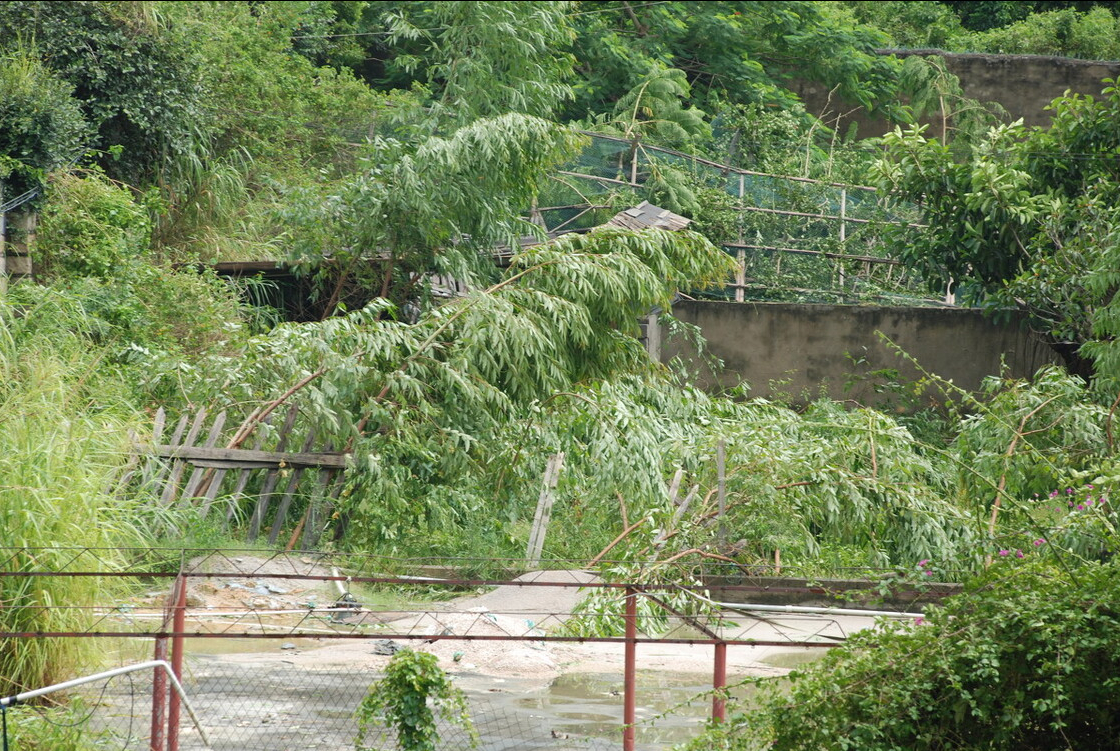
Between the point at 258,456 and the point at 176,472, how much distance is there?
0.59 meters

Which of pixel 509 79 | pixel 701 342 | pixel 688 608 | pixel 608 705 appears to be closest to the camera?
pixel 608 705

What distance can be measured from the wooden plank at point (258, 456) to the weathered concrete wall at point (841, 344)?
205 inches

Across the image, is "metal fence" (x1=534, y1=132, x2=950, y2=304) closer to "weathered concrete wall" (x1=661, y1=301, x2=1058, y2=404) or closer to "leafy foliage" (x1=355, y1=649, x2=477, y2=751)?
"weathered concrete wall" (x1=661, y1=301, x2=1058, y2=404)

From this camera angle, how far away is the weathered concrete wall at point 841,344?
12242 millimetres

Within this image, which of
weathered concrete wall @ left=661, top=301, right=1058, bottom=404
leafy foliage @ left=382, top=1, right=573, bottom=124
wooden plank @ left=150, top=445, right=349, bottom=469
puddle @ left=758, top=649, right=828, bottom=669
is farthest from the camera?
weathered concrete wall @ left=661, top=301, right=1058, bottom=404

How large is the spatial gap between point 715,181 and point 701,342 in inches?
140

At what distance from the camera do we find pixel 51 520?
17.0ft

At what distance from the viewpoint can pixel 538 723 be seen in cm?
537

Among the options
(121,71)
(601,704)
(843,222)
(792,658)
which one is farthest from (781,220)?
(601,704)

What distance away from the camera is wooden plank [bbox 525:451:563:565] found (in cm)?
803

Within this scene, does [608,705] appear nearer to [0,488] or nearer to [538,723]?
[538,723]

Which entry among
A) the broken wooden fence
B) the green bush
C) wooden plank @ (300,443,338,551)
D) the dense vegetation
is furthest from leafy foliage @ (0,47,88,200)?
wooden plank @ (300,443,338,551)

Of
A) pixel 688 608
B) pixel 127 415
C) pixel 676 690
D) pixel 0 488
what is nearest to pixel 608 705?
pixel 676 690

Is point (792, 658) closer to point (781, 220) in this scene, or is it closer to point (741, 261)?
point (741, 261)
